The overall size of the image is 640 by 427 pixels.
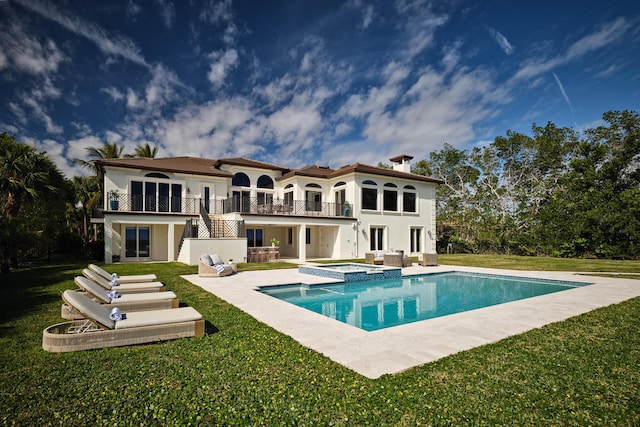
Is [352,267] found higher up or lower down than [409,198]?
lower down

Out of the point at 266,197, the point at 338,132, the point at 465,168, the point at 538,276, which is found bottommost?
the point at 538,276

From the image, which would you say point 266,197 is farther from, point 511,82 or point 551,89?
point 551,89

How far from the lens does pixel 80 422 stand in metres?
3.10

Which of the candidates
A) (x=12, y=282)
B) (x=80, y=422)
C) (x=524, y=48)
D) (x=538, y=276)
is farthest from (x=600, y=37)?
(x=12, y=282)

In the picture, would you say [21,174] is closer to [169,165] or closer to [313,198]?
[169,165]

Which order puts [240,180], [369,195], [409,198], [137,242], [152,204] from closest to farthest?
[137,242] < [152,204] < [240,180] < [369,195] < [409,198]

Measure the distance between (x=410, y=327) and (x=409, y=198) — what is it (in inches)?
853

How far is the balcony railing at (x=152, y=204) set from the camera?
19828 mm

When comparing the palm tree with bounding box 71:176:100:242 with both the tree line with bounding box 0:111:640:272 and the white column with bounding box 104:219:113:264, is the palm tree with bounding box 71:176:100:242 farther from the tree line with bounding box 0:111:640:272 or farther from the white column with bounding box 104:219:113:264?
the white column with bounding box 104:219:113:264

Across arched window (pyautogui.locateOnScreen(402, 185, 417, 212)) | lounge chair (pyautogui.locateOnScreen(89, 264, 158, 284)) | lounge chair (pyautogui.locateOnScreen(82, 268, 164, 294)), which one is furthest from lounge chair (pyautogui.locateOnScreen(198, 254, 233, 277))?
arched window (pyautogui.locateOnScreen(402, 185, 417, 212))

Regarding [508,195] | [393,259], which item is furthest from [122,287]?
[508,195]

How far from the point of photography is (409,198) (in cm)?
2709

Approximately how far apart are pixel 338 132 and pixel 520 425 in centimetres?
3530

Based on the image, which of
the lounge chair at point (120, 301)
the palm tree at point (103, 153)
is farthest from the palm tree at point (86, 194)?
the lounge chair at point (120, 301)
